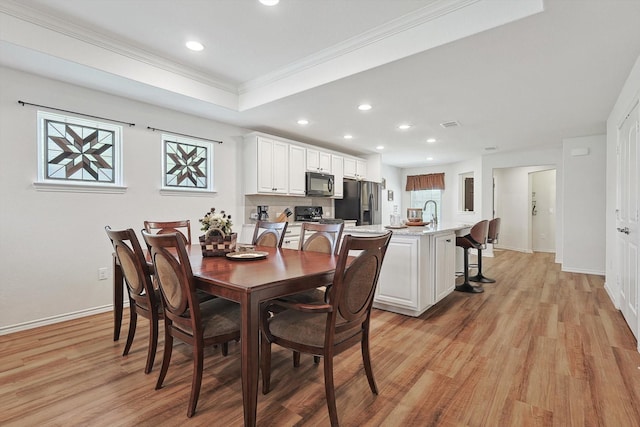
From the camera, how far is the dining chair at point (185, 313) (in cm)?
164

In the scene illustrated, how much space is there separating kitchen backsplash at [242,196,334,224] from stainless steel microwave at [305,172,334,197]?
0.37m

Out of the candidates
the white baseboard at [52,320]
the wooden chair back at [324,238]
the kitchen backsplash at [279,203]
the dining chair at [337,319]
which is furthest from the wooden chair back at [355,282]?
the kitchen backsplash at [279,203]

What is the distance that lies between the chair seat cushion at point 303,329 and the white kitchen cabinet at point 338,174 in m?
4.32

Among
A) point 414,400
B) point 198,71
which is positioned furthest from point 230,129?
point 414,400

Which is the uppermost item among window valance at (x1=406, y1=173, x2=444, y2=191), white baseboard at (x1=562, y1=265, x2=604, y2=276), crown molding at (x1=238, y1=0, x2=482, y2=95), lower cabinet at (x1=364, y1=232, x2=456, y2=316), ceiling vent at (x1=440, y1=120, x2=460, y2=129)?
crown molding at (x1=238, y1=0, x2=482, y2=95)

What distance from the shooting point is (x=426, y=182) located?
891 cm

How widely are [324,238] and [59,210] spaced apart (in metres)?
2.55

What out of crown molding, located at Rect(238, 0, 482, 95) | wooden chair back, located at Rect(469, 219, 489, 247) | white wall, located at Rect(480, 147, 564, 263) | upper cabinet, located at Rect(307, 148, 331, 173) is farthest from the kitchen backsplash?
white wall, located at Rect(480, 147, 564, 263)

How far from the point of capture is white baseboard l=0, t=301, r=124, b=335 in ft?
9.20

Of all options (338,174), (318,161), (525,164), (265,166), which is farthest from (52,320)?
(525,164)

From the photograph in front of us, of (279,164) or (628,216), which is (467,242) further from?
(279,164)

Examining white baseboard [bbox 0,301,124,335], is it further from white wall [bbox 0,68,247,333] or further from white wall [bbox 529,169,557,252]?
white wall [bbox 529,169,557,252]

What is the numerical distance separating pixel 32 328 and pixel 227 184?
2539 mm

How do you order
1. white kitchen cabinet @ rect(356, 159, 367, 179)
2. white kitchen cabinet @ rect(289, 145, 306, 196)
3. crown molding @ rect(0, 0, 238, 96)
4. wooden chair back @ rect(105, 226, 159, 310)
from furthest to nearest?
white kitchen cabinet @ rect(356, 159, 367, 179)
white kitchen cabinet @ rect(289, 145, 306, 196)
crown molding @ rect(0, 0, 238, 96)
wooden chair back @ rect(105, 226, 159, 310)
